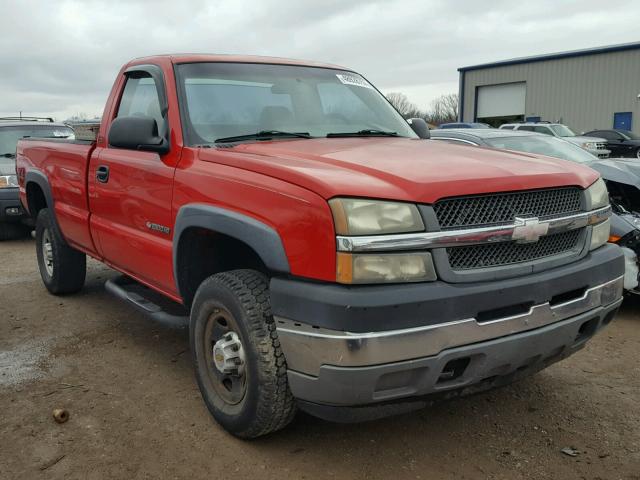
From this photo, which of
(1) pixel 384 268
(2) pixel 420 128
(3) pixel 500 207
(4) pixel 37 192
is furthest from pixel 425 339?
(4) pixel 37 192

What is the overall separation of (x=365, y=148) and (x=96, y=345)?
8.59ft

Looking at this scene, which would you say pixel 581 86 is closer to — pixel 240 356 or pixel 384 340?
pixel 240 356

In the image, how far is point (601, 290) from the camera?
2.93 m

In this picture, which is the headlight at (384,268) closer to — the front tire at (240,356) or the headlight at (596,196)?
the front tire at (240,356)

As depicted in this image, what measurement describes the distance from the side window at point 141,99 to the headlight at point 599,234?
2.48m

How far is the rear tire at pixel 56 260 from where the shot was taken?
5.46m

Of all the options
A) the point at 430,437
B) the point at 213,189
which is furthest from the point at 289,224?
the point at 430,437

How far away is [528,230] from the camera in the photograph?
8.61ft

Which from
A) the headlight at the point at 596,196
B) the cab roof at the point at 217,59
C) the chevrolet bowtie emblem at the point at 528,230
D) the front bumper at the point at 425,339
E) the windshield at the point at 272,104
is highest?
the cab roof at the point at 217,59

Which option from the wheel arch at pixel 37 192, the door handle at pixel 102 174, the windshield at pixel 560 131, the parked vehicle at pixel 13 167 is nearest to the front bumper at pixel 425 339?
the door handle at pixel 102 174

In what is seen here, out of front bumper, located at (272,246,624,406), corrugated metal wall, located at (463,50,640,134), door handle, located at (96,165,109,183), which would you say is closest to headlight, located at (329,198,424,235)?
front bumper, located at (272,246,624,406)

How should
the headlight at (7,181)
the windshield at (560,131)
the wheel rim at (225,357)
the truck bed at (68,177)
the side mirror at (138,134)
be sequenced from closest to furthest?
the wheel rim at (225,357), the side mirror at (138,134), the truck bed at (68,177), the headlight at (7,181), the windshield at (560,131)

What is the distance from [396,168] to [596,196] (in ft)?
3.79

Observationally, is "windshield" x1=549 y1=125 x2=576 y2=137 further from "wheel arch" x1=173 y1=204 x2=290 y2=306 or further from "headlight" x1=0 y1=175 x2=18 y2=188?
"wheel arch" x1=173 y1=204 x2=290 y2=306
